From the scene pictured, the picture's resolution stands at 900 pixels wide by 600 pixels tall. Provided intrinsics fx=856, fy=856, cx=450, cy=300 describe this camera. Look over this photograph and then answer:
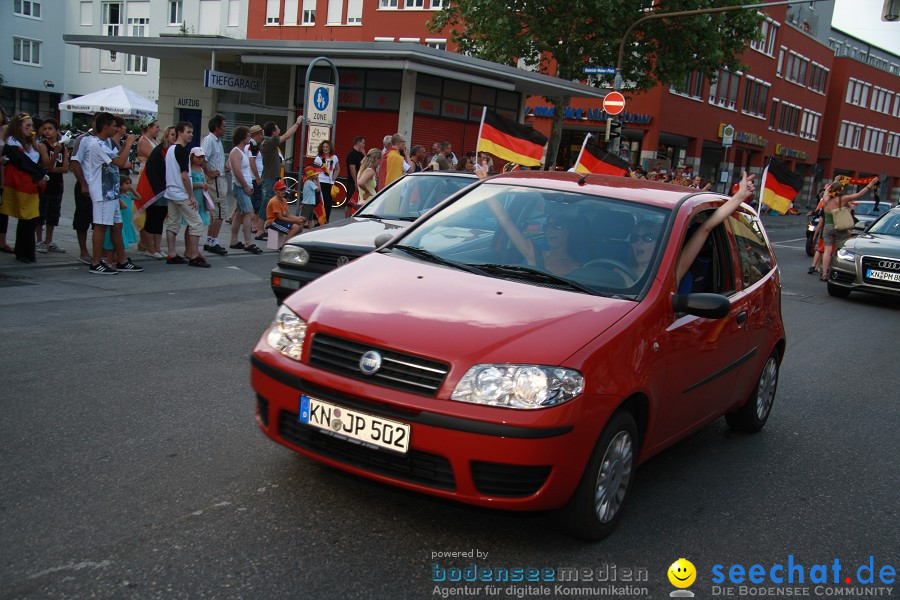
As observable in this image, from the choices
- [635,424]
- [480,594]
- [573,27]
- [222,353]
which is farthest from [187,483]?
[573,27]

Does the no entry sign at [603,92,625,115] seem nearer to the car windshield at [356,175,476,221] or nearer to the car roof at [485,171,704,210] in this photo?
the car windshield at [356,175,476,221]

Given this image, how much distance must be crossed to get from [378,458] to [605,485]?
1.02 m

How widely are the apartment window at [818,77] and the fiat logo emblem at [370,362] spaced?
69.3 m

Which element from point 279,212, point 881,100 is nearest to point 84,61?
point 279,212

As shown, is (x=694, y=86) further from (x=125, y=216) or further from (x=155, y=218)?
(x=125, y=216)

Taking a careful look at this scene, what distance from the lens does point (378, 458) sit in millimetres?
3568

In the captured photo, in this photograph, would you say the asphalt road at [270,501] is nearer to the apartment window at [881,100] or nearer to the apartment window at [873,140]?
the apartment window at [873,140]

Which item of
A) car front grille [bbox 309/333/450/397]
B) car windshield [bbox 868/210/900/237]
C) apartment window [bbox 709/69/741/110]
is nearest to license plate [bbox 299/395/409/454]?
car front grille [bbox 309/333/450/397]

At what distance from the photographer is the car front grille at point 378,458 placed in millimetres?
3473

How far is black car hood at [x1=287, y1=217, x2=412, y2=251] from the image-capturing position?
7559mm

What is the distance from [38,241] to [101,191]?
262 cm

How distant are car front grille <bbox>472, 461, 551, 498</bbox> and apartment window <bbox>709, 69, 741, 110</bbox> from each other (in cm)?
5009

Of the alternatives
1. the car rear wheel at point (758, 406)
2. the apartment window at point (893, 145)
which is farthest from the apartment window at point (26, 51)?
the apartment window at point (893, 145)

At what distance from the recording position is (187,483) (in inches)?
160
